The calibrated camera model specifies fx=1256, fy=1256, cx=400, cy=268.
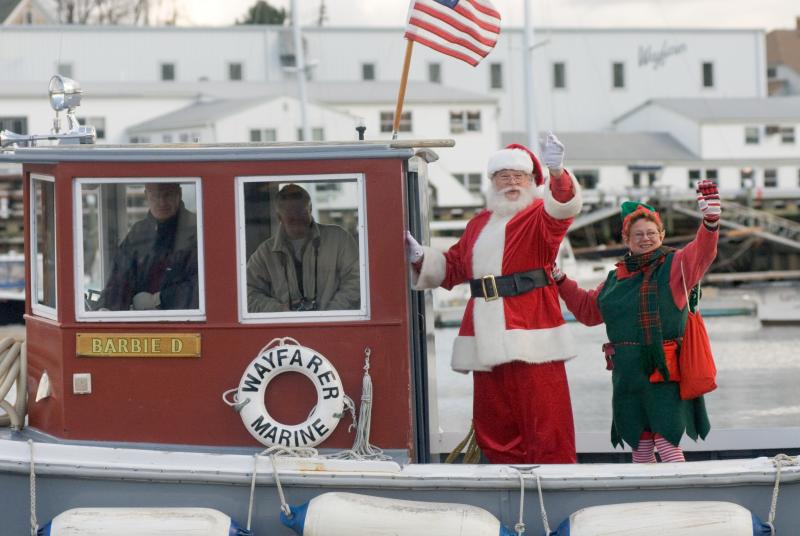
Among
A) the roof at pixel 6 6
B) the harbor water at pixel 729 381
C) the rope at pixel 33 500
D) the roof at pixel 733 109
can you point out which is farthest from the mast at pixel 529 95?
the roof at pixel 733 109

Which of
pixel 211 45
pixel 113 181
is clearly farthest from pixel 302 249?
pixel 211 45

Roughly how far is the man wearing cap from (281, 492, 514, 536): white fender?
1227mm

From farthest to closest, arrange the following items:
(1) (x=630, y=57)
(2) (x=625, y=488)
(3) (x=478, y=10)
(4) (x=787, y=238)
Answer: (1) (x=630, y=57), (4) (x=787, y=238), (3) (x=478, y=10), (2) (x=625, y=488)

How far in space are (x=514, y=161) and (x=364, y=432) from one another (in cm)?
155

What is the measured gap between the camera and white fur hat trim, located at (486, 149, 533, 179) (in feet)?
20.7

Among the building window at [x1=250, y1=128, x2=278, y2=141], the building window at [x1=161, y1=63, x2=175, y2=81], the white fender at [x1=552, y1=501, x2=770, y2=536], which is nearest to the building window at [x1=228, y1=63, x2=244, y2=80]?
the building window at [x1=161, y1=63, x2=175, y2=81]

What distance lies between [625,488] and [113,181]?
2.80 metres

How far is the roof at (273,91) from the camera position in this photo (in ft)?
160

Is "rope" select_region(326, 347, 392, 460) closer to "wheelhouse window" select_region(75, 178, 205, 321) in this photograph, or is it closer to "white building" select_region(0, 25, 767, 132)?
"wheelhouse window" select_region(75, 178, 205, 321)

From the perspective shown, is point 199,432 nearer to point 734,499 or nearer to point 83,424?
point 83,424

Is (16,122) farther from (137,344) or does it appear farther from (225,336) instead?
(225,336)

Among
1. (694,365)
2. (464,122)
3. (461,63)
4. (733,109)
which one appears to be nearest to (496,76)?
(461,63)

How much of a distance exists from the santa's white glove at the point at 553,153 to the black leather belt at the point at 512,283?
69 cm

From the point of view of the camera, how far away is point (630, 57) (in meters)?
64.2
